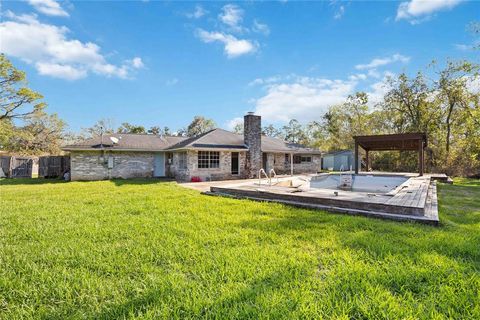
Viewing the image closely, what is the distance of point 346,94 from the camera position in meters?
33.3

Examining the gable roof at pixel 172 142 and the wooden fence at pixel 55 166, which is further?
the wooden fence at pixel 55 166

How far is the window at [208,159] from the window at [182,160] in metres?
1.00

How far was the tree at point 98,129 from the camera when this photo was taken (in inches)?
1644

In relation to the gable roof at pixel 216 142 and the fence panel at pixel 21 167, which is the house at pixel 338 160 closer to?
the gable roof at pixel 216 142

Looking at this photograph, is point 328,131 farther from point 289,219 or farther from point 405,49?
point 289,219

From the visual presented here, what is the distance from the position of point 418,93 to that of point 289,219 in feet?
87.5

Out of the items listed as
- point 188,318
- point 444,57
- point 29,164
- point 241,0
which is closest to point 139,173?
point 29,164

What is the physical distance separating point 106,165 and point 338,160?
25478mm

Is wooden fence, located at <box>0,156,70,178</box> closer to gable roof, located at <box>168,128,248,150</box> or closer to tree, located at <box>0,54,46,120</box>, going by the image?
tree, located at <box>0,54,46,120</box>

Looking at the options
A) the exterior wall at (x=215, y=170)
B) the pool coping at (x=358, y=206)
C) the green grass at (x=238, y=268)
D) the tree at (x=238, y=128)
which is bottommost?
the green grass at (x=238, y=268)

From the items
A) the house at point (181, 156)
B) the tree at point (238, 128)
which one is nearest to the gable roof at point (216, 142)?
the house at point (181, 156)

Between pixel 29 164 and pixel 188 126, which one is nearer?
pixel 29 164

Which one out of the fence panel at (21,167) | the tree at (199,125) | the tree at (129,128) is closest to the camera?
the fence panel at (21,167)

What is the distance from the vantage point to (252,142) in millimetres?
17562
